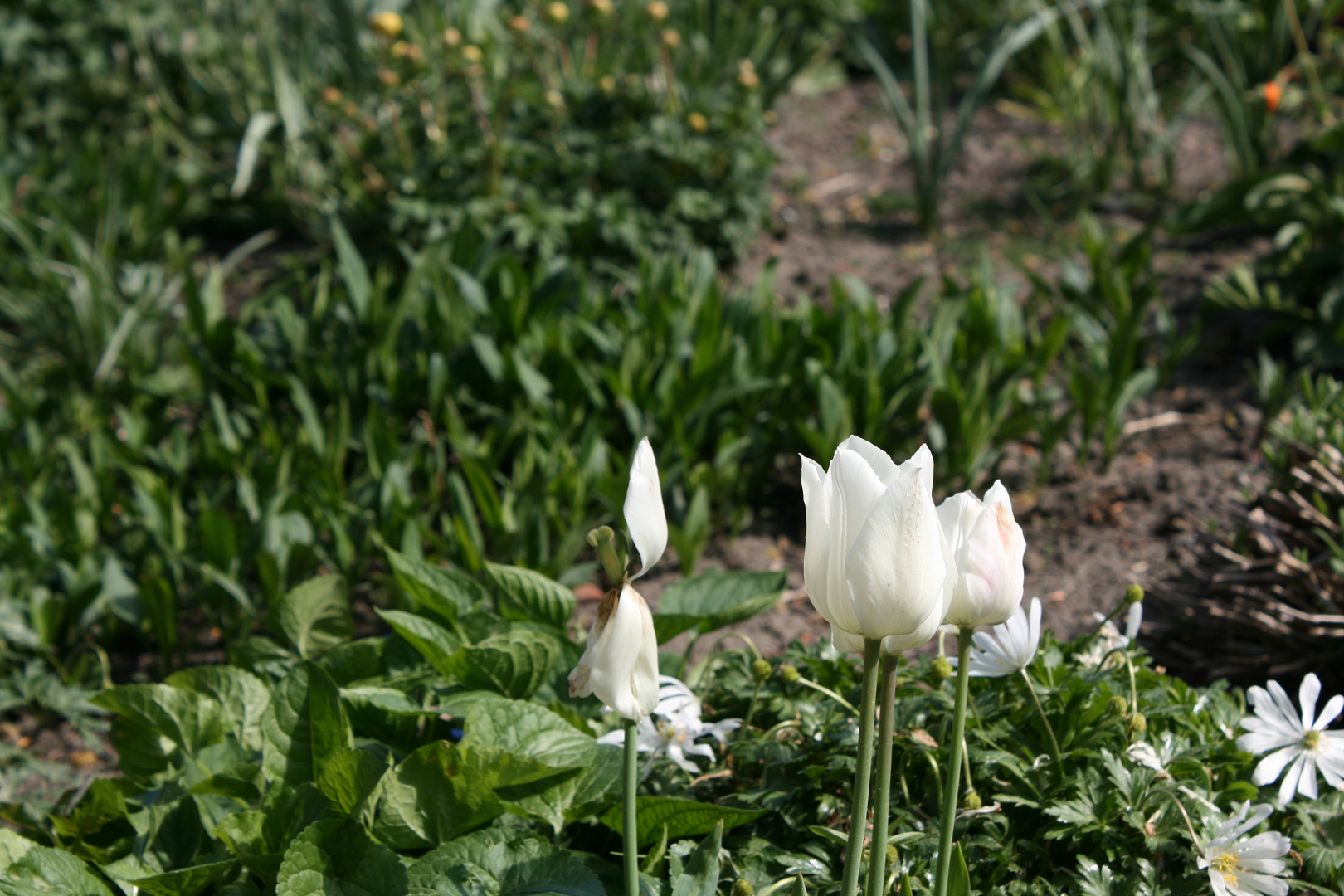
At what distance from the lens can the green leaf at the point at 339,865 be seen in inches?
43.7

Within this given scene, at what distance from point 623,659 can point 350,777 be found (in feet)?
1.70

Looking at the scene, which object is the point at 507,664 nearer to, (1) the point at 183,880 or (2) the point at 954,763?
(1) the point at 183,880

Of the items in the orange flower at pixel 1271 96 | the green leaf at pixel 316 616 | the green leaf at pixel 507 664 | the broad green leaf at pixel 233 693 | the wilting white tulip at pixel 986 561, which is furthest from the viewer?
the orange flower at pixel 1271 96

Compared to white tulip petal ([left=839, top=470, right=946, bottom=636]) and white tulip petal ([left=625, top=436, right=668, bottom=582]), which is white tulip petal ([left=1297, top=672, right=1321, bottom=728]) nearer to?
white tulip petal ([left=839, top=470, right=946, bottom=636])

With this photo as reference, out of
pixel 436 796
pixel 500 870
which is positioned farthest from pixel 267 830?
pixel 500 870

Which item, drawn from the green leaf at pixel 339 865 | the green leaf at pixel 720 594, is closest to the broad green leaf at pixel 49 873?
the green leaf at pixel 339 865

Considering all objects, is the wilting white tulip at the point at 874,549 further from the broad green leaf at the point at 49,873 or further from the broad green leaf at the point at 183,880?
the broad green leaf at the point at 49,873

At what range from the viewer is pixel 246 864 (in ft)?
4.04

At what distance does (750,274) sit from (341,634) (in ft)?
7.47

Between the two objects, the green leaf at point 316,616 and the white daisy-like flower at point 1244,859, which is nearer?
the white daisy-like flower at point 1244,859

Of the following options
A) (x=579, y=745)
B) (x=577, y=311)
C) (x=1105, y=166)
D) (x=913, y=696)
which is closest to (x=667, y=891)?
(x=579, y=745)

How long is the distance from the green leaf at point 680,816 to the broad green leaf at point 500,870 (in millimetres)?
126

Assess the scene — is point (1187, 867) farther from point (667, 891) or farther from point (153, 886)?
point (153, 886)

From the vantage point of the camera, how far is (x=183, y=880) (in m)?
1.21
